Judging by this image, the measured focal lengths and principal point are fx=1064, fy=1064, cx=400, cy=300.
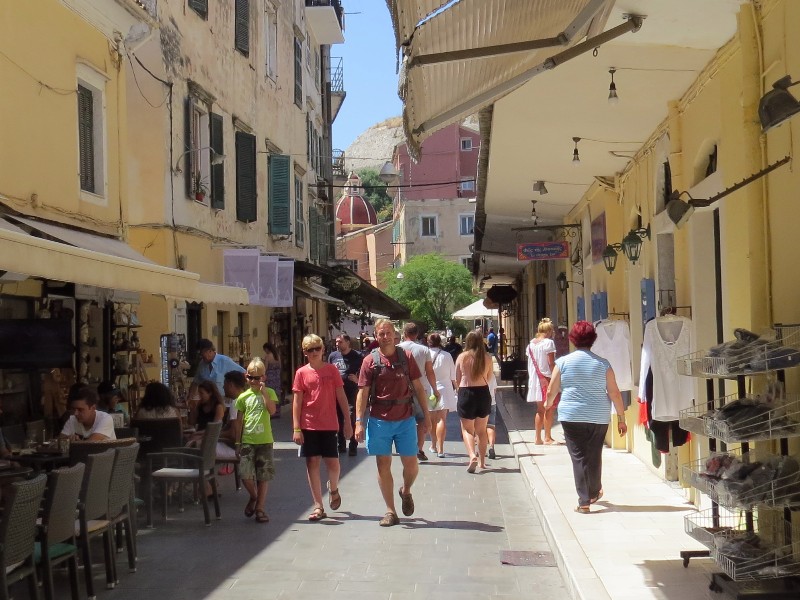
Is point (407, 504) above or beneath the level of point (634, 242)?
beneath

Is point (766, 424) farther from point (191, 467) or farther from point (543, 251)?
point (543, 251)

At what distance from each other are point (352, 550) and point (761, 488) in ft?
12.4

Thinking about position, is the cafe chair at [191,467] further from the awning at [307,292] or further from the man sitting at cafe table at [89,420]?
the awning at [307,292]

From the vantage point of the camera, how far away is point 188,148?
1834 centimetres

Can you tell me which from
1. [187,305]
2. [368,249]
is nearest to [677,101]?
[187,305]

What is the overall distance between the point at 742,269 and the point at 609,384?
268 cm

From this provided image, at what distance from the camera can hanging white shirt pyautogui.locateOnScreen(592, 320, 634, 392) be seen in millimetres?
13195

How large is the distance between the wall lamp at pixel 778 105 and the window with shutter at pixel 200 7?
14.4 m

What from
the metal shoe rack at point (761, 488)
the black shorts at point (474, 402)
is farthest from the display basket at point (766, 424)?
the black shorts at point (474, 402)

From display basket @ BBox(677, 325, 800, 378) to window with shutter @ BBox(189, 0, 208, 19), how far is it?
14.6 m

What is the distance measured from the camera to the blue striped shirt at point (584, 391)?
930 cm

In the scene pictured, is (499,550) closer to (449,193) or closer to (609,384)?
(609,384)

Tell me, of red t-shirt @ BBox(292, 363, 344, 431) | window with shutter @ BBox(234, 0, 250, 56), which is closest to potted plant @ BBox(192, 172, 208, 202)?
window with shutter @ BBox(234, 0, 250, 56)

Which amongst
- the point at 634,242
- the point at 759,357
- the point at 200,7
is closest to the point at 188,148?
the point at 200,7
